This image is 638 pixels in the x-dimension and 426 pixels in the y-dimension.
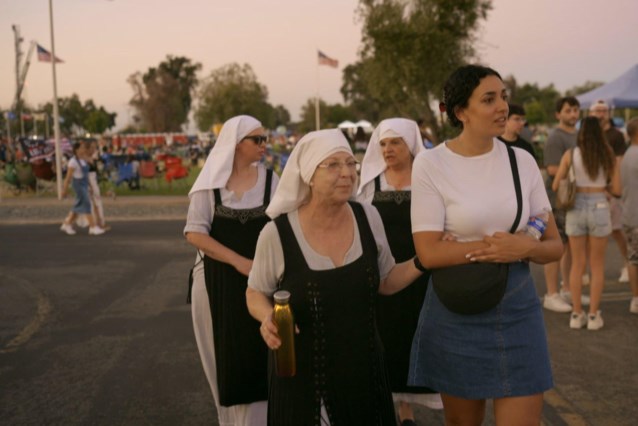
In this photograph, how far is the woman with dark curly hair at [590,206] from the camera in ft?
19.5

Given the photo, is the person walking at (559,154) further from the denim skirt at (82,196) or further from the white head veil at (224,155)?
the denim skirt at (82,196)

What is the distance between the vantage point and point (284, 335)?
2533 millimetres

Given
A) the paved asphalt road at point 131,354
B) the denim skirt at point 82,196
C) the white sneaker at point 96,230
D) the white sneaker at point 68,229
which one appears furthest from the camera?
the white sneaker at point 68,229

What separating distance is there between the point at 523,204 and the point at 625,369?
10.4 feet

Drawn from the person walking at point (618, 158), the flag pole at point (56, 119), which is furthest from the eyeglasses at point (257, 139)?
the flag pole at point (56, 119)

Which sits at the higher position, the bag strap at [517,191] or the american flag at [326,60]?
the american flag at [326,60]

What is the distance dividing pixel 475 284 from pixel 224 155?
183 centimetres

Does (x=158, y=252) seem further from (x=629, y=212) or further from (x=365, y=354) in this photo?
(x=365, y=354)

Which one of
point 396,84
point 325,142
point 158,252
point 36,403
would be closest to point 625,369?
point 325,142

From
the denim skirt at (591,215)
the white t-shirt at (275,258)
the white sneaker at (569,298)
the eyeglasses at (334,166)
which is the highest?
the eyeglasses at (334,166)

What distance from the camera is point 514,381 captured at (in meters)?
2.79

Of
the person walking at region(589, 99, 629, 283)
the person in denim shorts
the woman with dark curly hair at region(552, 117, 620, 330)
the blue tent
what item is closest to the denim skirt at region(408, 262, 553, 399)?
the woman with dark curly hair at region(552, 117, 620, 330)

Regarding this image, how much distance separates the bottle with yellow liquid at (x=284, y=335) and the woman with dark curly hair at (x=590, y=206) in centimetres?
424

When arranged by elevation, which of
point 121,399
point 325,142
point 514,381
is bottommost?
point 121,399
